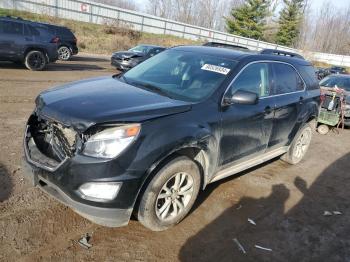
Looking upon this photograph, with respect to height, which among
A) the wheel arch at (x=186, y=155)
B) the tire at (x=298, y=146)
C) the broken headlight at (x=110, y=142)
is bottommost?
the tire at (x=298, y=146)

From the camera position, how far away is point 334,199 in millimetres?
5113

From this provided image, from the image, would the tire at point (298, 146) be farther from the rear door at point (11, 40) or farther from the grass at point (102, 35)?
the grass at point (102, 35)

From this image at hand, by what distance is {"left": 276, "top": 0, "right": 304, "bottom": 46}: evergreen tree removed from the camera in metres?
65.1

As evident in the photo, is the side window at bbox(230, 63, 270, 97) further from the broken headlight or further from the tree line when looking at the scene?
the tree line

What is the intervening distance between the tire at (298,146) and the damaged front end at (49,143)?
13.1ft

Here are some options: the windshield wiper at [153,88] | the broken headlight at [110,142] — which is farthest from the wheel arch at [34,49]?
the broken headlight at [110,142]

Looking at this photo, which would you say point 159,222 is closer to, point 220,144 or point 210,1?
point 220,144

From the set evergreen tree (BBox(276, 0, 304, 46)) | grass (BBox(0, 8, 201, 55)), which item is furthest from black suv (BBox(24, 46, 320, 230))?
evergreen tree (BBox(276, 0, 304, 46))

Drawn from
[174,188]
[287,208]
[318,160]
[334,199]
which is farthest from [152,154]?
[318,160]

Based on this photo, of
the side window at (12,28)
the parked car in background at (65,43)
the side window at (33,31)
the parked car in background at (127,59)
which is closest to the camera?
the side window at (12,28)

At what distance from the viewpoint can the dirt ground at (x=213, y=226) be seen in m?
3.33

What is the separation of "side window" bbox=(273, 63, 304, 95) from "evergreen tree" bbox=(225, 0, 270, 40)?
55.1 meters

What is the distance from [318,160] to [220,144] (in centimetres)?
375

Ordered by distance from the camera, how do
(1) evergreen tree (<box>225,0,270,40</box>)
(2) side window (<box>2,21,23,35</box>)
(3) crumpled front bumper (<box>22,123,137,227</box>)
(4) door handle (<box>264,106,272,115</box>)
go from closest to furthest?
(3) crumpled front bumper (<box>22,123,137,227</box>), (4) door handle (<box>264,106,272,115</box>), (2) side window (<box>2,21,23,35</box>), (1) evergreen tree (<box>225,0,270,40</box>)
